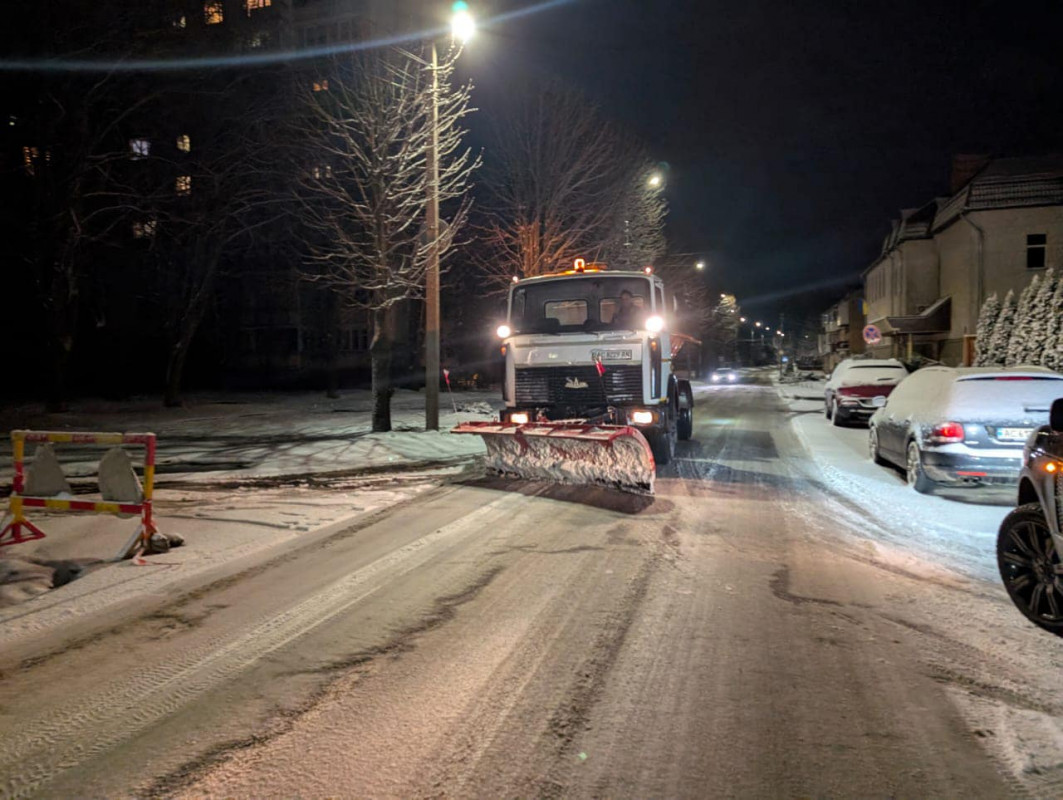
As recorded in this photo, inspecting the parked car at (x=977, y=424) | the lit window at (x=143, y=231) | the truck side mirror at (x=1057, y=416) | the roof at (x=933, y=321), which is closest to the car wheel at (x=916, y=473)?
the parked car at (x=977, y=424)

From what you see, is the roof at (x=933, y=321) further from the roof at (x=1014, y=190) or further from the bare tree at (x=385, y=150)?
the bare tree at (x=385, y=150)

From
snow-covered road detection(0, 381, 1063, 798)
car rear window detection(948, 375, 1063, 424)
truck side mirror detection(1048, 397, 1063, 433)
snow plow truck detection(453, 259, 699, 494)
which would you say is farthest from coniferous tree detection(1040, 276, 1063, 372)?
truck side mirror detection(1048, 397, 1063, 433)

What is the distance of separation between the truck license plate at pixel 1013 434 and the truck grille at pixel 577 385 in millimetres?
4389

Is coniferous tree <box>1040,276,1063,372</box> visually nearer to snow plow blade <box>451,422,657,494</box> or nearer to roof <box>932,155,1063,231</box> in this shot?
roof <box>932,155,1063,231</box>

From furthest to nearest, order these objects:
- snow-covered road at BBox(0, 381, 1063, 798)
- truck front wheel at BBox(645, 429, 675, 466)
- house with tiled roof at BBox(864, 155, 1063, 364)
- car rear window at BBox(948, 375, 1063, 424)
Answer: house with tiled roof at BBox(864, 155, 1063, 364)
truck front wheel at BBox(645, 429, 675, 466)
car rear window at BBox(948, 375, 1063, 424)
snow-covered road at BBox(0, 381, 1063, 798)

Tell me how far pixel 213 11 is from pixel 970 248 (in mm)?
28291

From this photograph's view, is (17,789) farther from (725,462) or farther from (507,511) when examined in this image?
(725,462)

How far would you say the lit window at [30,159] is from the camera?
19328mm

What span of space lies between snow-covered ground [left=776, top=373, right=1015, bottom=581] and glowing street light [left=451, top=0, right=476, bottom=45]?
33.1 feet

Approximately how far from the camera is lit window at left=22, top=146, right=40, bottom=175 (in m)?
19.3

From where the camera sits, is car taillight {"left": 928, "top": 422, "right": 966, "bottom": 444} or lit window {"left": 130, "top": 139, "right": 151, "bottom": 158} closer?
car taillight {"left": 928, "top": 422, "right": 966, "bottom": 444}

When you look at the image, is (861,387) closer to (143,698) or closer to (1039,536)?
(1039,536)

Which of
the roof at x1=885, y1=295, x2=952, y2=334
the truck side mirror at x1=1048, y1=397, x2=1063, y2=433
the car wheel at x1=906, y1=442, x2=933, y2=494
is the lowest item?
the car wheel at x1=906, y1=442, x2=933, y2=494

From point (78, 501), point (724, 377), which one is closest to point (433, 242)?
point (78, 501)
